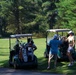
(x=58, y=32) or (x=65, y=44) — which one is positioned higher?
(x=58, y=32)

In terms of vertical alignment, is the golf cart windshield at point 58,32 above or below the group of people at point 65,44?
above

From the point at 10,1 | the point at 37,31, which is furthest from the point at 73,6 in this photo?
the point at 10,1

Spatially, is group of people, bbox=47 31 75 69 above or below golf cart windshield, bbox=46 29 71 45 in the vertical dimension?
below

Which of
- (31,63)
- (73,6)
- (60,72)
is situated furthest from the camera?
(73,6)

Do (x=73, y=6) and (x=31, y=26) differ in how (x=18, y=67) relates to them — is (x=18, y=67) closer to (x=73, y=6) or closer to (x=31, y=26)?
(x=73, y=6)

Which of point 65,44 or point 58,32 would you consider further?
point 58,32

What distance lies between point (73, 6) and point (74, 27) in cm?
351

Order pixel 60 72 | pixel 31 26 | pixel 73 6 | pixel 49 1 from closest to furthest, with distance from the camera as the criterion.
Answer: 1. pixel 60 72
2. pixel 73 6
3. pixel 31 26
4. pixel 49 1

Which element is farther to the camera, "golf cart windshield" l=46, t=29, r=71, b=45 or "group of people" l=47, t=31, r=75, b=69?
"golf cart windshield" l=46, t=29, r=71, b=45

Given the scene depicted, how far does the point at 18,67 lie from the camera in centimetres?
1522

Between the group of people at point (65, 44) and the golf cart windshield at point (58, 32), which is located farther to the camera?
the golf cart windshield at point (58, 32)

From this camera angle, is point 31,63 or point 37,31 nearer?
point 31,63

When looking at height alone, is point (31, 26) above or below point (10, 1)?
below

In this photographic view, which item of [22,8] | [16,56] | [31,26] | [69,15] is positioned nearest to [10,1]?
[22,8]
